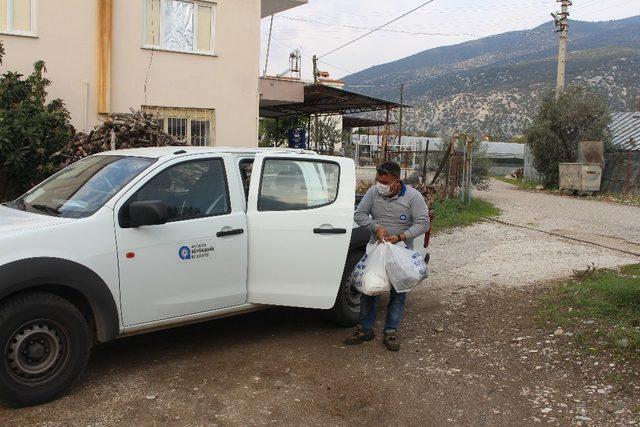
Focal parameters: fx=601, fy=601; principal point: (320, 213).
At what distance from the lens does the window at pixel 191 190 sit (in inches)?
178

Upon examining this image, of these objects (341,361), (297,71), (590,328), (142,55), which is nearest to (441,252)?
(590,328)

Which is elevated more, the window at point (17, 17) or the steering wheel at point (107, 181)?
the window at point (17, 17)

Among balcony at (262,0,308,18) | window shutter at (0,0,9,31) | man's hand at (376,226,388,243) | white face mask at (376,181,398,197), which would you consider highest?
balcony at (262,0,308,18)

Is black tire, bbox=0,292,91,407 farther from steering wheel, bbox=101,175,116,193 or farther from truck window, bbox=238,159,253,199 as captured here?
truck window, bbox=238,159,253,199

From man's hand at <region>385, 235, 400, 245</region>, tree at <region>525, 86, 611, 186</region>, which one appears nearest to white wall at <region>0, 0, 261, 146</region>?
man's hand at <region>385, 235, 400, 245</region>

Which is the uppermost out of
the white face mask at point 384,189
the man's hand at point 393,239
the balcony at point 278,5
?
the balcony at point 278,5

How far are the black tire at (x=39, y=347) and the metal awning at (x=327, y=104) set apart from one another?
13.8 meters

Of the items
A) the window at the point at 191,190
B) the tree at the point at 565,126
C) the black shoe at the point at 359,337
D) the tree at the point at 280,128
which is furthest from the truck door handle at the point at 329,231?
the tree at the point at 565,126

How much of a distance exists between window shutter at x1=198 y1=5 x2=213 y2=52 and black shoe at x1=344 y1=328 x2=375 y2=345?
33.3ft

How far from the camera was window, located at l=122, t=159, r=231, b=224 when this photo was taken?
14.8 ft

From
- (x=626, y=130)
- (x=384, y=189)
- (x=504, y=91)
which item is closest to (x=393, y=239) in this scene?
(x=384, y=189)

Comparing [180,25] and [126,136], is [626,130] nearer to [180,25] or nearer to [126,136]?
[180,25]

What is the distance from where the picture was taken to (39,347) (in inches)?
152

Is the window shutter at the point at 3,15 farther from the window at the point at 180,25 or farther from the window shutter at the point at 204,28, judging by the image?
the window shutter at the point at 204,28
